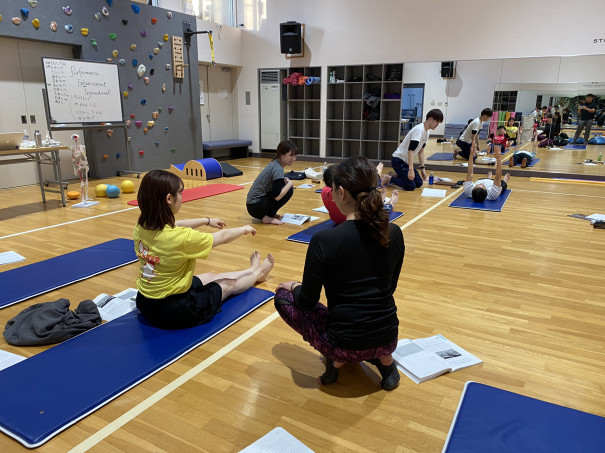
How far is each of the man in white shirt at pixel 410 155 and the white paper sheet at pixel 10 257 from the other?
13.4 ft

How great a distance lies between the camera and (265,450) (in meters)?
1.57

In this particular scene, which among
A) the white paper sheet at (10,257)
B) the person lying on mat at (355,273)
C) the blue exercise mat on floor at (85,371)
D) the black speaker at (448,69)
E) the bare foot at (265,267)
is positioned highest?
the black speaker at (448,69)

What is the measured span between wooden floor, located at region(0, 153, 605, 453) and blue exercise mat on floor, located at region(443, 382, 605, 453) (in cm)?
8

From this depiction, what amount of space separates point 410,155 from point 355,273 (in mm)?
4756

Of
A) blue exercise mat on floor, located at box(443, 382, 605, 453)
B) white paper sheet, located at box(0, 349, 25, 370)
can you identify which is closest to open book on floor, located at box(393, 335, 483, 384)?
blue exercise mat on floor, located at box(443, 382, 605, 453)

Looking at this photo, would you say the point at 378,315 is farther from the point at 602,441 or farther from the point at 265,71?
the point at 265,71

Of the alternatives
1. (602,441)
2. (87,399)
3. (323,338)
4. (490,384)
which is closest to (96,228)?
(87,399)

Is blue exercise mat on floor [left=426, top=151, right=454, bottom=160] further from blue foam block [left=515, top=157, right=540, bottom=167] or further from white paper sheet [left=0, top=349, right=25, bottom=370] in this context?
white paper sheet [left=0, top=349, right=25, bottom=370]

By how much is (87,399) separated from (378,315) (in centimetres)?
122

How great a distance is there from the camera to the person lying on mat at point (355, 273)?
1.67 meters

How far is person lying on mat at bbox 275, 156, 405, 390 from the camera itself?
5.47 feet

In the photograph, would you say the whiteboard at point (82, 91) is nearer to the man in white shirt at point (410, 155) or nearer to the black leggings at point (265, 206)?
the black leggings at point (265, 206)

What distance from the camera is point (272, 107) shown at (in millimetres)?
10180

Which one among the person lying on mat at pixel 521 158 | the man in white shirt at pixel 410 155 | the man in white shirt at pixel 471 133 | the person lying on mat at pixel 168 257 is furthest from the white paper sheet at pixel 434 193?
the person lying on mat at pixel 168 257
